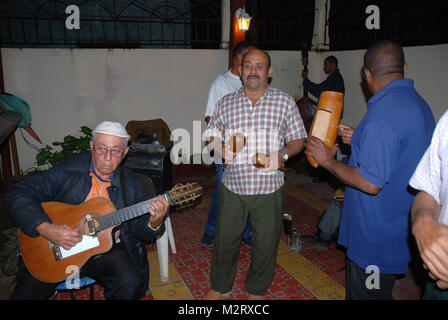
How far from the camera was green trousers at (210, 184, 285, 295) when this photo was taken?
2684 millimetres

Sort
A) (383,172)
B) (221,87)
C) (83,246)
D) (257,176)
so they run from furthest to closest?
(221,87)
(257,176)
(83,246)
(383,172)

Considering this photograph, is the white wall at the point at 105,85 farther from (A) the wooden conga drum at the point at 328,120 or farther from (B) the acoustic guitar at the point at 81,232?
(A) the wooden conga drum at the point at 328,120

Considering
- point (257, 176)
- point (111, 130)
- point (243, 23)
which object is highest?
point (243, 23)

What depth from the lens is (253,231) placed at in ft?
9.09

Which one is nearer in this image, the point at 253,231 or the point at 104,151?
the point at 104,151

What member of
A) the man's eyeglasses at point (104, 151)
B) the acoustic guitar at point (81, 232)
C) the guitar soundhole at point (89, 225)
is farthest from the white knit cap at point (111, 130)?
the guitar soundhole at point (89, 225)

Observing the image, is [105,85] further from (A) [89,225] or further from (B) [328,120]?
(B) [328,120]

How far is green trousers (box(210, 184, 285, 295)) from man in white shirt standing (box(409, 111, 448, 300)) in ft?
4.36

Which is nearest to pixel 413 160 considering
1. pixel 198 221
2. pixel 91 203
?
pixel 91 203

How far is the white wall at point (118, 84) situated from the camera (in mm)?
6066

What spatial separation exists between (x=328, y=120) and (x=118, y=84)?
520cm

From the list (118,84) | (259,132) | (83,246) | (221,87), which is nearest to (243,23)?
(118,84)

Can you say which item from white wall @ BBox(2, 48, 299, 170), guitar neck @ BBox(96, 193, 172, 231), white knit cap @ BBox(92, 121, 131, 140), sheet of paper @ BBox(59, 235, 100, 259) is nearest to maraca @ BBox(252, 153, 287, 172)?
guitar neck @ BBox(96, 193, 172, 231)

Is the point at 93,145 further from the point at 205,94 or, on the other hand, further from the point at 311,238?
the point at 205,94
